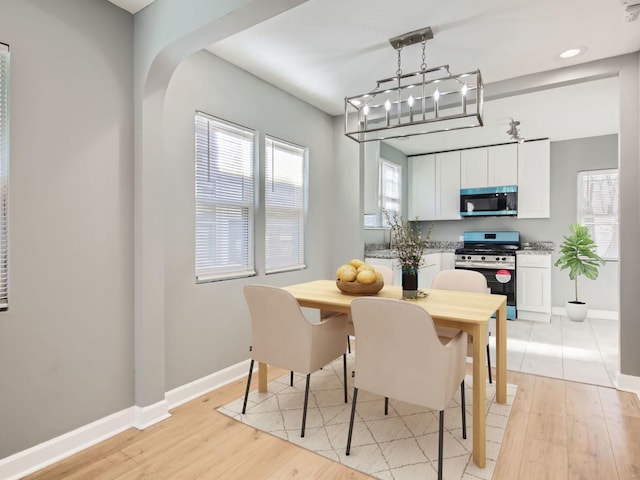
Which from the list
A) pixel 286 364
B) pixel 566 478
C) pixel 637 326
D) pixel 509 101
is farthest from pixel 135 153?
pixel 637 326

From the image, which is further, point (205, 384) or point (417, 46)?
point (205, 384)

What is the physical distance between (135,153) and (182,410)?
1697 mm

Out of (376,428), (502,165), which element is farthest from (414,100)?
(502,165)

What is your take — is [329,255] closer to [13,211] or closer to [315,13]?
[315,13]

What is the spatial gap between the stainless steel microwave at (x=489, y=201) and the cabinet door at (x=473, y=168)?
0.10 m

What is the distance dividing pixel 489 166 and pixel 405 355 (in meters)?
4.49

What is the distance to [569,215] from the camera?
515 centimetres

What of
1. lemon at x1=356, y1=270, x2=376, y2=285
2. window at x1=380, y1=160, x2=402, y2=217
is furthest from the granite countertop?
lemon at x1=356, y1=270, x2=376, y2=285

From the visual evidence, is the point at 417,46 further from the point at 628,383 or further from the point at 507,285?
the point at 507,285

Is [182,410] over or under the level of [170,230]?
under

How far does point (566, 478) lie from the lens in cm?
174

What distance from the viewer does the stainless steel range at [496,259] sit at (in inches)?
194

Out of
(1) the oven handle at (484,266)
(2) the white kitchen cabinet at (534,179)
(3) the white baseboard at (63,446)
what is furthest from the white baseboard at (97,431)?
(2) the white kitchen cabinet at (534,179)

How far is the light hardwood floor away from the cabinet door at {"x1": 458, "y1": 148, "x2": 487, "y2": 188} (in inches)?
141
